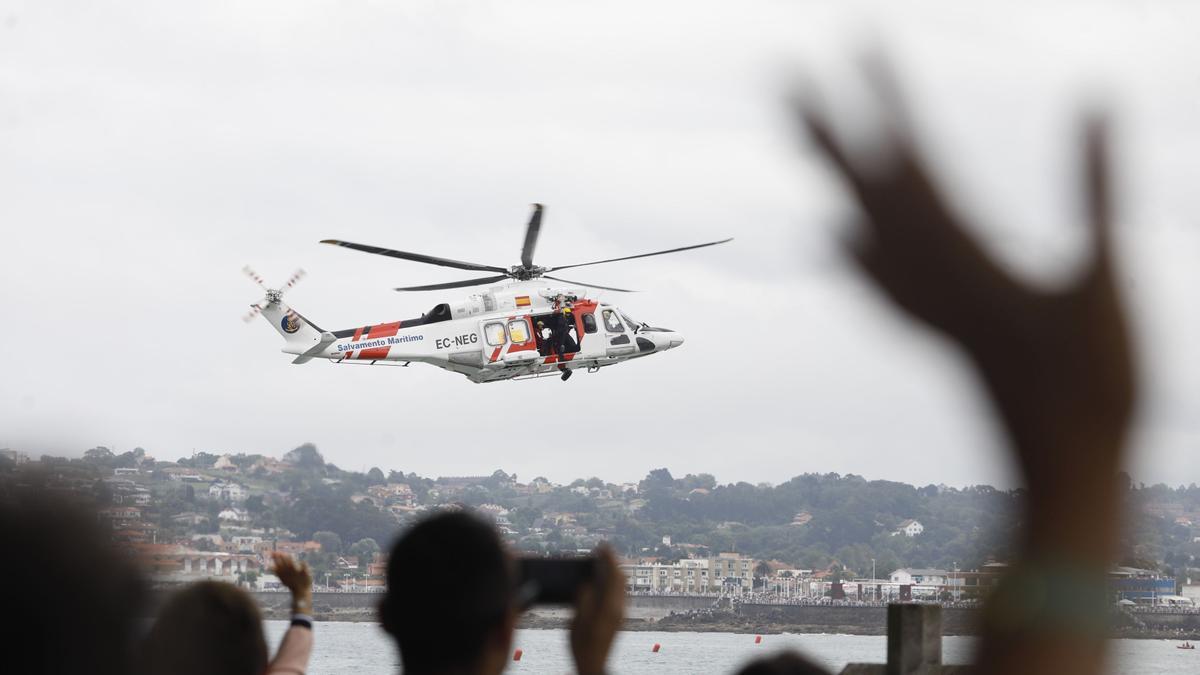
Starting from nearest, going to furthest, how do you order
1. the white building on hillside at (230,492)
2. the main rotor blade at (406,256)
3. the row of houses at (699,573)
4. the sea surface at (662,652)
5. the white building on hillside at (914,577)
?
1. the main rotor blade at (406,256)
2. the white building on hillside at (230,492)
3. the sea surface at (662,652)
4. the white building on hillside at (914,577)
5. the row of houses at (699,573)

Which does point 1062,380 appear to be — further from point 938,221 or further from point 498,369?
point 498,369

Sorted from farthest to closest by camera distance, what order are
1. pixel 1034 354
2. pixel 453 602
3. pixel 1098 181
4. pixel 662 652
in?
1. pixel 662 652
2. pixel 453 602
3. pixel 1034 354
4. pixel 1098 181

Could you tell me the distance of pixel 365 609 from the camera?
131 m

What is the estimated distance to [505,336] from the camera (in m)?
31.5

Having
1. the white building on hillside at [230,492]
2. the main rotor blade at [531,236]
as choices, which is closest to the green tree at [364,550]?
the white building on hillside at [230,492]

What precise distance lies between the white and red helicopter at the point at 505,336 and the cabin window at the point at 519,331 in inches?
0.8

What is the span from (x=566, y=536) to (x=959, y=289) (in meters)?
129

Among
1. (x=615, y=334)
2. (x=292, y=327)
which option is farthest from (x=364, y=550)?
(x=615, y=334)

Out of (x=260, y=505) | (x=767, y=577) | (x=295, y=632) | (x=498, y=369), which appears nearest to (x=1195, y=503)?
(x=295, y=632)

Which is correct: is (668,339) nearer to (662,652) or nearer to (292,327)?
(292,327)

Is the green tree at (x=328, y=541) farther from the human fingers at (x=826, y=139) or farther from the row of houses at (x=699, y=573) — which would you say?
the row of houses at (x=699, y=573)

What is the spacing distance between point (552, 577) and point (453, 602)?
8.5 inches

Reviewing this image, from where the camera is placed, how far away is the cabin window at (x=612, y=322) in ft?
106

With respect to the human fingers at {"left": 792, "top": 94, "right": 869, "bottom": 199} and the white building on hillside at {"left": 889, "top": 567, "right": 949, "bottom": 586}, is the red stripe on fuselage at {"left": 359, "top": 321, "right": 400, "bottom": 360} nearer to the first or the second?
the human fingers at {"left": 792, "top": 94, "right": 869, "bottom": 199}
